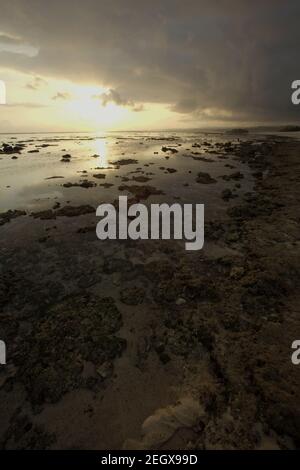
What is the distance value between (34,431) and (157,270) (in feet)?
26.3

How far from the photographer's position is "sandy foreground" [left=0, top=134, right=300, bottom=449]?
6426 millimetres

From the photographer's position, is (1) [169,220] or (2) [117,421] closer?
(2) [117,421]

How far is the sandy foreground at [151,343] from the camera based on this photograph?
643 centimetres

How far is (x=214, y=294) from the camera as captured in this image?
36.2 ft

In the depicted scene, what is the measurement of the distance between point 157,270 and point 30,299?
233 inches

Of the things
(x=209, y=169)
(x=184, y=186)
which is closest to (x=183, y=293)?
(x=184, y=186)

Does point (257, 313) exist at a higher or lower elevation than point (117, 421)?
higher

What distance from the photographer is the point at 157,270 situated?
516 inches

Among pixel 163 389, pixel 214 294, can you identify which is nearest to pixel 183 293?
pixel 214 294

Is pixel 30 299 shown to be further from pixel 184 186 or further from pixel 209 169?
pixel 209 169

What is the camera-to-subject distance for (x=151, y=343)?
349 inches

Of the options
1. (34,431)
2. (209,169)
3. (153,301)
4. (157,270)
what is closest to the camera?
(34,431)
